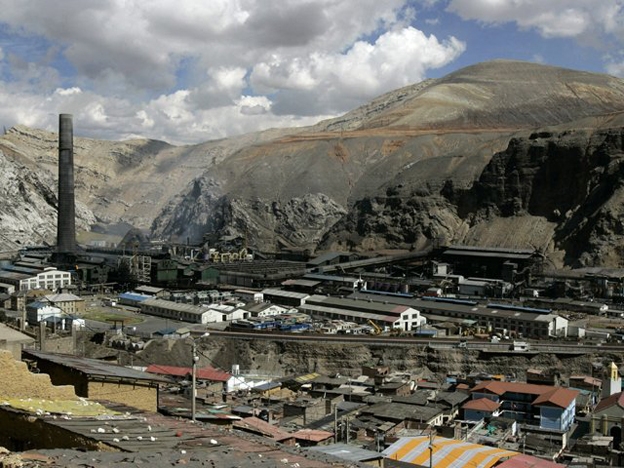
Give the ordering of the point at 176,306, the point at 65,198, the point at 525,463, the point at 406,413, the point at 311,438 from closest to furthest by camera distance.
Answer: the point at 525,463, the point at 311,438, the point at 406,413, the point at 176,306, the point at 65,198

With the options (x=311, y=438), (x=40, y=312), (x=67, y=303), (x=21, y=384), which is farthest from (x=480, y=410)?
(x=67, y=303)

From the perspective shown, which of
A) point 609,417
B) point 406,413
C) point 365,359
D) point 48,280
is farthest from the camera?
point 48,280

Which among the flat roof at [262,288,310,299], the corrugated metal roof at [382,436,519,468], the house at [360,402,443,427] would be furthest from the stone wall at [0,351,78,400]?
the flat roof at [262,288,310,299]

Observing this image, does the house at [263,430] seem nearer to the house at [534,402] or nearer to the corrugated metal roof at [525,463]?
the corrugated metal roof at [525,463]

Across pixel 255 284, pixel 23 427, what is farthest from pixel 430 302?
pixel 23 427

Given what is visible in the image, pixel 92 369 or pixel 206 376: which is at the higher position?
pixel 92 369

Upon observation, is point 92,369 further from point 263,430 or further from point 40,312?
point 40,312
